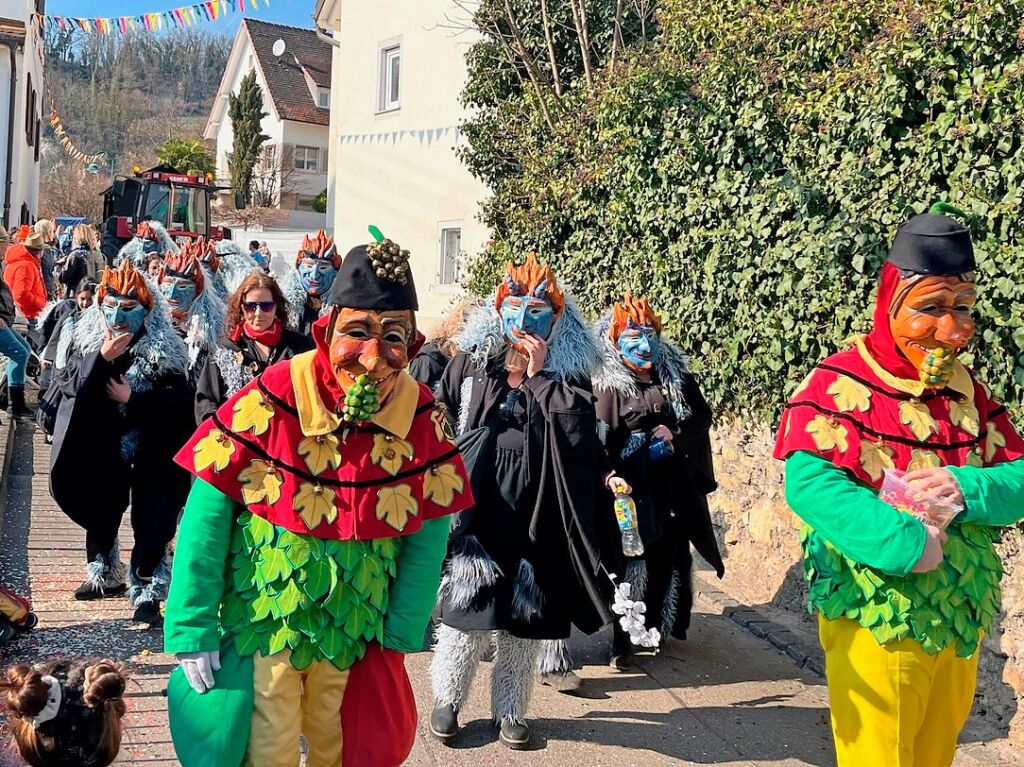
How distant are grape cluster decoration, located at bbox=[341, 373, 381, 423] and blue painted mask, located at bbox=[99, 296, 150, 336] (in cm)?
326

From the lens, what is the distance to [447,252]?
16.5 metres

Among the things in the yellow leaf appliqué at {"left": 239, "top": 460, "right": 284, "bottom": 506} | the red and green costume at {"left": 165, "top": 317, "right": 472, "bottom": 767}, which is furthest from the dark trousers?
the yellow leaf appliqué at {"left": 239, "top": 460, "right": 284, "bottom": 506}

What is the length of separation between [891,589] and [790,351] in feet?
12.5

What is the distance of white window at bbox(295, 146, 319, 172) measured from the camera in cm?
4484

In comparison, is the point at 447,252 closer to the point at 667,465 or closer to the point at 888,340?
the point at 667,465

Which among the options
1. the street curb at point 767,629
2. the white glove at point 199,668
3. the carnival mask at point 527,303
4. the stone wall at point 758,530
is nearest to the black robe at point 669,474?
the street curb at point 767,629

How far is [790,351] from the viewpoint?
679 cm

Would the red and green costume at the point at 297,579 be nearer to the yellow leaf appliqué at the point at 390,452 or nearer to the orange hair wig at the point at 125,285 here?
the yellow leaf appliqué at the point at 390,452

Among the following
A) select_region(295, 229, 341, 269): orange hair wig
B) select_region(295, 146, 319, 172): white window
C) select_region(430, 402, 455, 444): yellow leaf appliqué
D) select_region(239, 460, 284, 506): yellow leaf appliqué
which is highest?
select_region(295, 146, 319, 172): white window

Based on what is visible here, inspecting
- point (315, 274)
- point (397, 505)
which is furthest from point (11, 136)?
point (397, 505)

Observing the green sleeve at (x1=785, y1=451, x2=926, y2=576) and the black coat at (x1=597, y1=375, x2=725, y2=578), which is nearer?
the green sleeve at (x1=785, y1=451, x2=926, y2=576)

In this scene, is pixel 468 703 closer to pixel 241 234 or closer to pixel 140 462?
pixel 140 462

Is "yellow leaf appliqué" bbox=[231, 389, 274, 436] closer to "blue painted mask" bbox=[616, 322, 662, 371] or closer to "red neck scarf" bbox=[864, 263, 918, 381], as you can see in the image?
"red neck scarf" bbox=[864, 263, 918, 381]

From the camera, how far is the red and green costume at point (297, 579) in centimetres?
287
